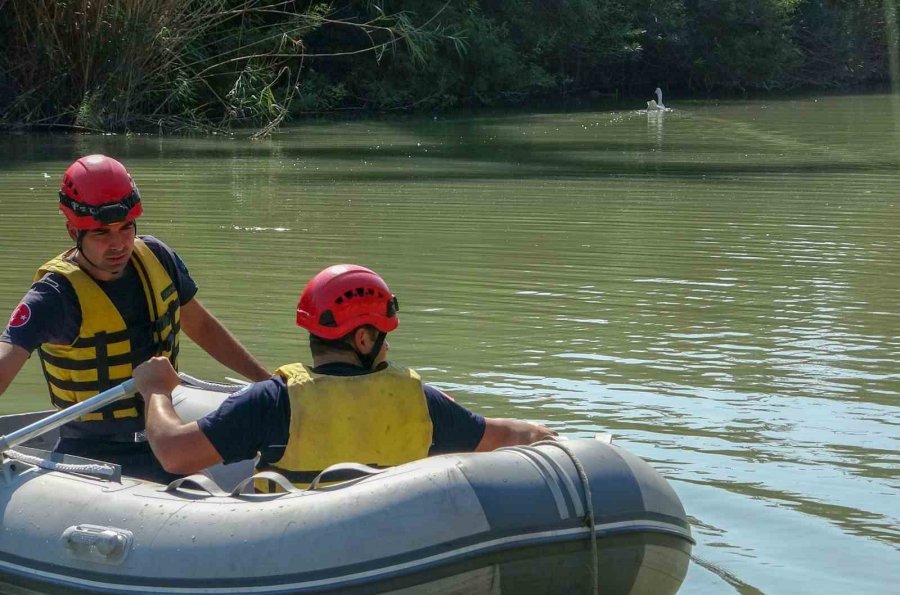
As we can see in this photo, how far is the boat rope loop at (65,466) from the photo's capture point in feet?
12.4

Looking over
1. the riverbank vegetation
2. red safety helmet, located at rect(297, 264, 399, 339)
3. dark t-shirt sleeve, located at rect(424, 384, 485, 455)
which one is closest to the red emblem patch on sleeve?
red safety helmet, located at rect(297, 264, 399, 339)

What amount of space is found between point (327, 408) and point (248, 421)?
0.18m

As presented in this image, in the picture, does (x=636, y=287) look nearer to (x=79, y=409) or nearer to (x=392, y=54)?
(x=79, y=409)

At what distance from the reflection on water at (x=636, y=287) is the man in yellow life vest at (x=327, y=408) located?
1347mm

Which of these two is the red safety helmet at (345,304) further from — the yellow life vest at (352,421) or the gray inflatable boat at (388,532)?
the gray inflatable boat at (388,532)

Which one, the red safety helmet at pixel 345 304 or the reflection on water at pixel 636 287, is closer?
the red safety helmet at pixel 345 304

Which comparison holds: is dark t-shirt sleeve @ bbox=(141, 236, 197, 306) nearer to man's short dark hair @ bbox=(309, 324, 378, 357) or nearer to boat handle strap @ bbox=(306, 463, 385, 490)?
man's short dark hair @ bbox=(309, 324, 378, 357)

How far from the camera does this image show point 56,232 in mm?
11516

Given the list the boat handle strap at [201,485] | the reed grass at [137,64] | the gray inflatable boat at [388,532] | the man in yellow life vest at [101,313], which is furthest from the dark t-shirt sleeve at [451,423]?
the reed grass at [137,64]

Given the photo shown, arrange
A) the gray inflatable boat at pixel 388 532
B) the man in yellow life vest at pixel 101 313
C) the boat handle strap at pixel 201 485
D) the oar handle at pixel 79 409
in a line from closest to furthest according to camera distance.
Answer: the gray inflatable boat at pixel 388 532, the boat handle strap at pixel 201 485, the oar handle at pixel 79 409, the man in yellow life vest at pixel 101 313

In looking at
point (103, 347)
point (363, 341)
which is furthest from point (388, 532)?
point (103, 347)

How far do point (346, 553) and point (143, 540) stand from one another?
0.50 m

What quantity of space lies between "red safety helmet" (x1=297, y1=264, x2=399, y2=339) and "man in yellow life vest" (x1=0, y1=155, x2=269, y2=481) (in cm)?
83

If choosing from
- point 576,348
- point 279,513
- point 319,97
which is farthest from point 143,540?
point 319,97
